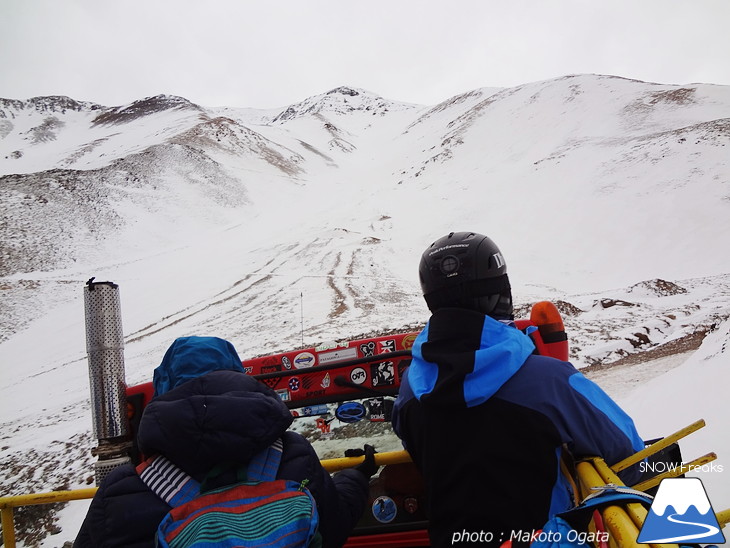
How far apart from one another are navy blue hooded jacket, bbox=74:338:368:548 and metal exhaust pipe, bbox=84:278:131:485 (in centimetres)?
104

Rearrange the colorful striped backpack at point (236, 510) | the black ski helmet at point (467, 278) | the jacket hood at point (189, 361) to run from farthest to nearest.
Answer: the black ski helmet at point (467, 278) < the jacket hood at point (189, 361) < the colorful striped backpack at point (236, 510)

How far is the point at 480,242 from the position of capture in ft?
6.88

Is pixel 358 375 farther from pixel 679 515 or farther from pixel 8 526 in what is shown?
pixel 679 515

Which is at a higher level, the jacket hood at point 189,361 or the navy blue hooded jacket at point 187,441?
the jacket hood at point 189,361

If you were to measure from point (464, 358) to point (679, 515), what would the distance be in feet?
2.37

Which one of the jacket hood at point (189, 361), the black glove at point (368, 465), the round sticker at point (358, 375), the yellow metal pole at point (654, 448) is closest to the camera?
the yellow metal pole at point (654, 448)

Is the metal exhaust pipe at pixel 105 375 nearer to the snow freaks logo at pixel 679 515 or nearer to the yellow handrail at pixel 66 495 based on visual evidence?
the yellow handrail at pixel 66 495

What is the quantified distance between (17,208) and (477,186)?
27.4 meters

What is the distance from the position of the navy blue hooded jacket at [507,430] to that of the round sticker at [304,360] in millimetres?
2005

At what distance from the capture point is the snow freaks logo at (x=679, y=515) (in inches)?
35.7

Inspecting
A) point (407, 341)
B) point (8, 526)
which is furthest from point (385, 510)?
point (8, 526)

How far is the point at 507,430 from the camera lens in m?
1.51

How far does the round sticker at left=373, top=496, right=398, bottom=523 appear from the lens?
2576 millimetres

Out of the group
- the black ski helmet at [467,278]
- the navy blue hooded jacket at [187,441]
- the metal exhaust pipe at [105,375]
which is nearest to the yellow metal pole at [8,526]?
the metal exhaust pipe at [105,375]
